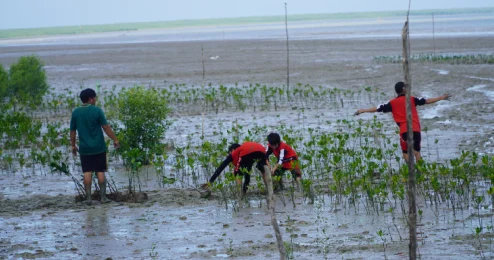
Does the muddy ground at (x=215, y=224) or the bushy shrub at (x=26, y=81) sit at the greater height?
the bushy shrub at (x=26, y=81)

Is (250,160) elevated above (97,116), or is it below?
below

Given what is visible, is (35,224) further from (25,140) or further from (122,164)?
(25,140)

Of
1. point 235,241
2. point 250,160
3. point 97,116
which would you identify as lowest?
point 235,241

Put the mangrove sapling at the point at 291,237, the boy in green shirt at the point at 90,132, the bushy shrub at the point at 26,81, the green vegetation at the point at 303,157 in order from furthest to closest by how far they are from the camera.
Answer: the bushy shrub at the point at 26,81 < the boy in green shirt at the point at 90,132 < the green vegetation at the point at 303,157 < the mangrove sapling at the point at 291,237

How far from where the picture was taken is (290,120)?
50.2 ft

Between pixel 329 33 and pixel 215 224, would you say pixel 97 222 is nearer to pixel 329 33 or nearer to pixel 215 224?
pixel 215 224

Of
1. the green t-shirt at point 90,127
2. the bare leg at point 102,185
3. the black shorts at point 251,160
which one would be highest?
the green t-shirt at point 90,127

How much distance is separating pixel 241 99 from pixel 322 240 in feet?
38.1

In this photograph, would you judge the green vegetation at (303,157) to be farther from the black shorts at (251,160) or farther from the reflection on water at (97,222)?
the reflection on water at (97,222)

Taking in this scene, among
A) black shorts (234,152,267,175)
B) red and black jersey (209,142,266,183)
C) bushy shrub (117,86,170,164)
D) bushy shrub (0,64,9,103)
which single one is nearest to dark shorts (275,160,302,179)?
black shorts (234,152,267,175)

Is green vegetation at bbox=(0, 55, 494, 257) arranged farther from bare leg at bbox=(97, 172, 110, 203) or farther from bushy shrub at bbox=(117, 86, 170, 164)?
bare leg at bbox=(97, 172, 110, 203)

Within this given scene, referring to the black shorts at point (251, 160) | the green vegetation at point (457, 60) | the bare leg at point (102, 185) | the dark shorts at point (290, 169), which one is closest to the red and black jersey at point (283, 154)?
the dark shorts at point (290, 169)

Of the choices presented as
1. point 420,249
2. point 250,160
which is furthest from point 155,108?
point 420,249

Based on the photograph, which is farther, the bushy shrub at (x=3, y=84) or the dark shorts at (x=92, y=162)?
the bushy shrub at (x=3, y=84)
